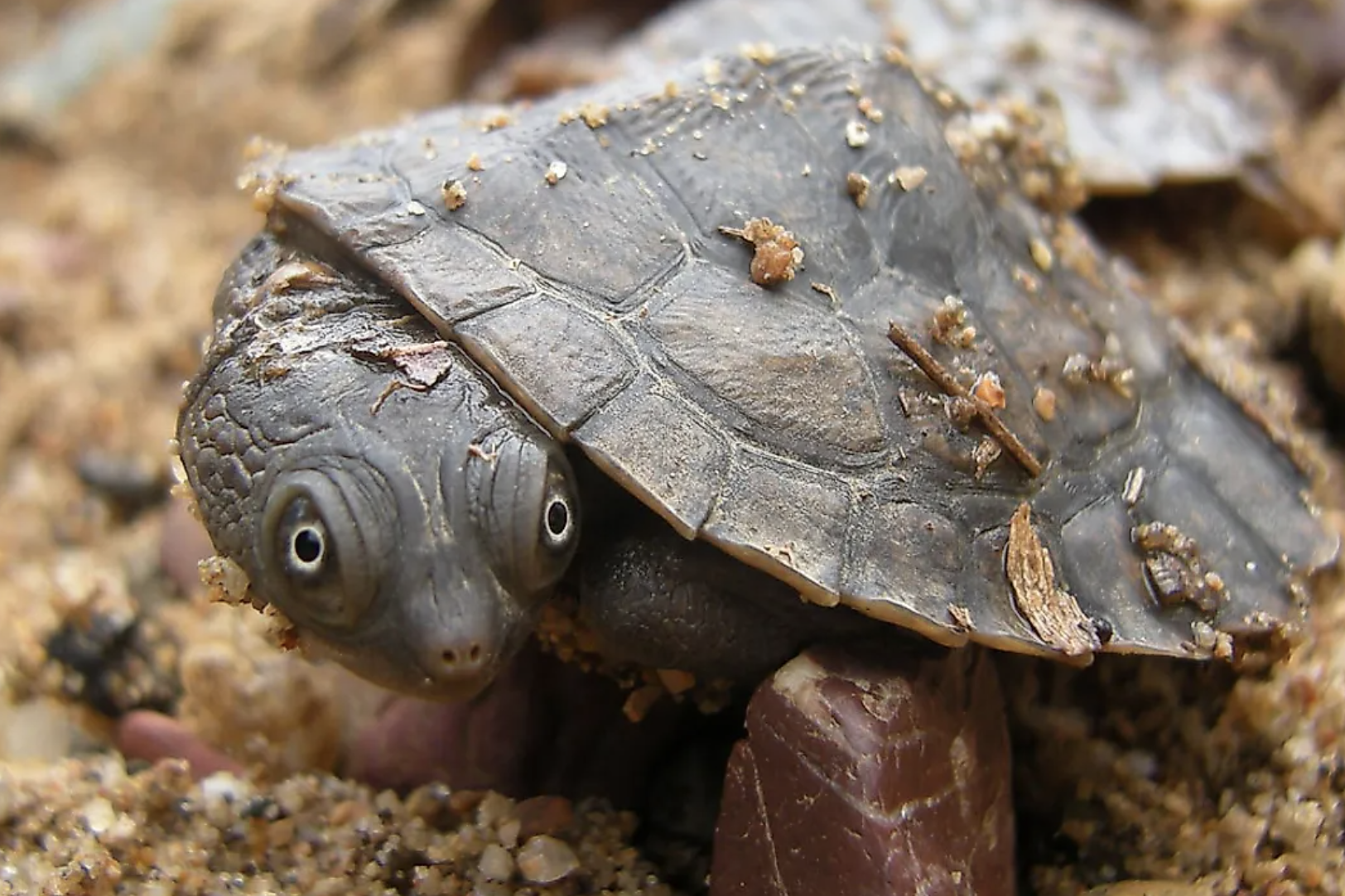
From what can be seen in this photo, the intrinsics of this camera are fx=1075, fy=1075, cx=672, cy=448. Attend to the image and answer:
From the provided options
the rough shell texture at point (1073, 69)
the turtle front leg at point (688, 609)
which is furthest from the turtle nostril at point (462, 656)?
the rough shell texture at point (1073, 69)

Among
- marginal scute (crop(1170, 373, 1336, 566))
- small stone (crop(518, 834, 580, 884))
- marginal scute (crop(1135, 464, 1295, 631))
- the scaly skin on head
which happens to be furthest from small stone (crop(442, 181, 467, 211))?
marginal scute (crop(1170, 373, 1336, 566))

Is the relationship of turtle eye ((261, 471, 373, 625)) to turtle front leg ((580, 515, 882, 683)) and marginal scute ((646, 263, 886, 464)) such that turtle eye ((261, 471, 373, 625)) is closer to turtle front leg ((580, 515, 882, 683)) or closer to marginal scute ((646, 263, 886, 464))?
turtle front leg ((580, 515, 882, 683))

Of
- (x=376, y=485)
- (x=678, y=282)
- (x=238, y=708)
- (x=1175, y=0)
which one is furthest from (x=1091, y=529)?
(x=1175, y=0)

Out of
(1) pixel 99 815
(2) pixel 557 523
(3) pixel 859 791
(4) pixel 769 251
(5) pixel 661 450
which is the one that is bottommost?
(1) pixel 99 815

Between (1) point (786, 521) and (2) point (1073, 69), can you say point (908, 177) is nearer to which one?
(1) point (786, 521)

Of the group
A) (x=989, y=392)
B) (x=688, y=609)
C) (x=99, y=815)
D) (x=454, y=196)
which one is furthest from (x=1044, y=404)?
(x=99, y=815)

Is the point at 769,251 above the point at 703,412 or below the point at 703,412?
above
